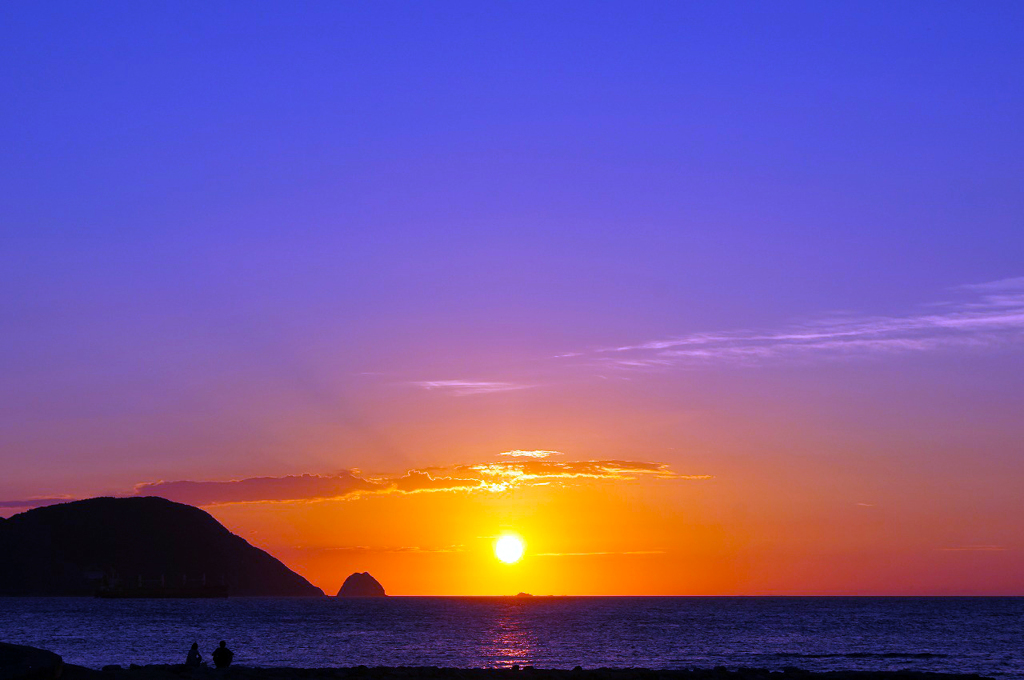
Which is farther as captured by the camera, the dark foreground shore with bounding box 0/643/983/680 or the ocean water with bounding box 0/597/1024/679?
the ocean water with bounding box 0/597/1024/679

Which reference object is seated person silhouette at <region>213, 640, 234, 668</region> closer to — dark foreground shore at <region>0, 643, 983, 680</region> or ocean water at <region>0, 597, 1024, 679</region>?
dark foreground shore at <region>0, 643, 983, 680</region>

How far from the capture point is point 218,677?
152 ft

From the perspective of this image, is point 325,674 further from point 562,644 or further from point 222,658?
point 562,644

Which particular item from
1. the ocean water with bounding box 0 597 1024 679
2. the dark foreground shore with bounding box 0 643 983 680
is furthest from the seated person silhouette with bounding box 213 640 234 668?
the ocean water with bounding box 0 597 1024 679

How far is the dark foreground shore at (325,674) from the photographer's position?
3641cm

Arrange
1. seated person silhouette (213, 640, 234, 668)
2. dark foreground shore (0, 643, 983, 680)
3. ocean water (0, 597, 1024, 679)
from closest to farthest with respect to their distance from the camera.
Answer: dark foreground shore (0, 643, 983, 680), seated person silhouette (213, 640, 234, 668), ocean water (0, 597, 1024, 679)

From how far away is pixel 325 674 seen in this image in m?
51.9

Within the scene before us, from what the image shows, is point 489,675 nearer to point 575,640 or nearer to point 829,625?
point 575,640

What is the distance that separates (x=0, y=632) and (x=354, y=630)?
126 ft

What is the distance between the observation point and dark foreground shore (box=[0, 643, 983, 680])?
3641 cm

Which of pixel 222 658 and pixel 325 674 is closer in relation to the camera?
pixel 325 674

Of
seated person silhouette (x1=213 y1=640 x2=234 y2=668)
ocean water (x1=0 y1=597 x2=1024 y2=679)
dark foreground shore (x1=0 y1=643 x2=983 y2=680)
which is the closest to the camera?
dark foreground shore (x1=0 y1=643 x2=983 y2=680)

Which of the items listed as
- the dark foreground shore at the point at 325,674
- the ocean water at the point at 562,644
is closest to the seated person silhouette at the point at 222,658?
the dark foreground shore at the point at 325,674

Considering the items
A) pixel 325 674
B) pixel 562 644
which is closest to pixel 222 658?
pixel 325 674
